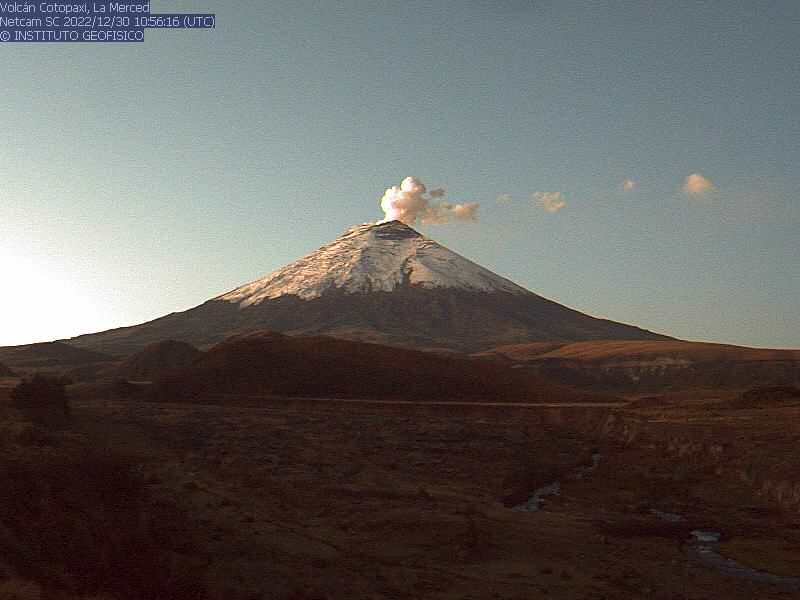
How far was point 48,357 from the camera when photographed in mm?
113188

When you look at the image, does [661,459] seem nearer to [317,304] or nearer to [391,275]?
[317,304]

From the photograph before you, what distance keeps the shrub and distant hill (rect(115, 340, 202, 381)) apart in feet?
123

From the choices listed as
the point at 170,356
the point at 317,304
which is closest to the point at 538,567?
the point at 170,356

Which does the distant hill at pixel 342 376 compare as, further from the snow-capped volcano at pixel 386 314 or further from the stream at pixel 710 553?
the snow-capped volcano at pixel 386 314

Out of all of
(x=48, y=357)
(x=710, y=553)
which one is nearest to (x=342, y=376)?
(x=710, y=553)

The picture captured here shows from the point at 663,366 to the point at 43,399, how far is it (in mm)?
80669

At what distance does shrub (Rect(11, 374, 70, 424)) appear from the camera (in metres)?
36.6

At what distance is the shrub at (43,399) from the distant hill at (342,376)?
15.7 m

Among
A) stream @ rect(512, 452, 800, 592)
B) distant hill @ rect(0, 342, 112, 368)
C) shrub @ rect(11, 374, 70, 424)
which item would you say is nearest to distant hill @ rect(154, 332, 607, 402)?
shrub @ rect(11, 374, 70, 424)

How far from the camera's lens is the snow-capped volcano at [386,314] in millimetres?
150375

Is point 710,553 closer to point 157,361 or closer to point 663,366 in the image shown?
point 157,361

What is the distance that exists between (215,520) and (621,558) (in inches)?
401

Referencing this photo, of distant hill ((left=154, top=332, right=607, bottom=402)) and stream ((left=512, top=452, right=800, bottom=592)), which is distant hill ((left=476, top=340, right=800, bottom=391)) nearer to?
distant hill ((left=154, top=332, right=607, bottom=402))

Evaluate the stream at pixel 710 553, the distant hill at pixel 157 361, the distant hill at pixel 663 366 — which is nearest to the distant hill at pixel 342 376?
the distant hill at pixel 157 361
